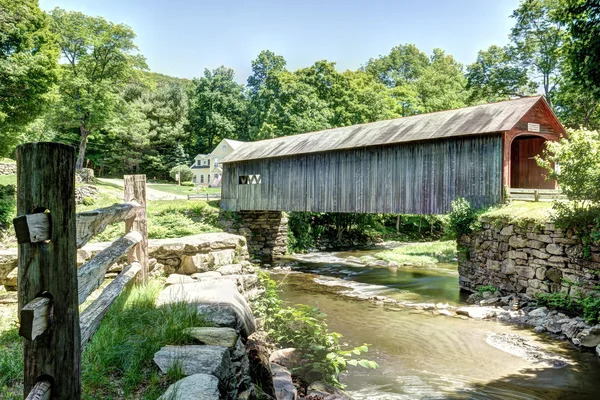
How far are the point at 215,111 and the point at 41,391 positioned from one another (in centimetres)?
4550

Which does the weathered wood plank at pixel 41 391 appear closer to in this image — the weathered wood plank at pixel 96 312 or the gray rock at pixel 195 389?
the weathered wood plank at pixel 96 312

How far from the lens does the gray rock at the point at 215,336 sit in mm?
2951

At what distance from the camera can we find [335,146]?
16469 mm

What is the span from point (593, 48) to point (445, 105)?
2624 cm

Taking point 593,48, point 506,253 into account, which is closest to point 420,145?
point 506,253

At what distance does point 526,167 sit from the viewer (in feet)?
50.3

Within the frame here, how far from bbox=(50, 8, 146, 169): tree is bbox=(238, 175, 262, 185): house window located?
11.5 m

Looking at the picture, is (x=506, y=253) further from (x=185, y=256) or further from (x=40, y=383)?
(x=40, y=383)

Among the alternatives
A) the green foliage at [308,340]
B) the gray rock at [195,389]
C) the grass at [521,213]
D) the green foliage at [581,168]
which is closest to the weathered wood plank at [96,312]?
the gray rock at [195,389]

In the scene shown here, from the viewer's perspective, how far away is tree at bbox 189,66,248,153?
44.7 m

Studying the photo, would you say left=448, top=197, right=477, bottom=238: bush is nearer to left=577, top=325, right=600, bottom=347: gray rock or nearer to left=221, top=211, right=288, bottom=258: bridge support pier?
left=577, top=325, right=600, bottom=347: gray rock

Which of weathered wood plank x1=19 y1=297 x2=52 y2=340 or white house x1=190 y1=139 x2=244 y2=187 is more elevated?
white house x1=190 y1=139 x2=244 y2=187

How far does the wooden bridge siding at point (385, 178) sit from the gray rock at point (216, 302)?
10213 mm

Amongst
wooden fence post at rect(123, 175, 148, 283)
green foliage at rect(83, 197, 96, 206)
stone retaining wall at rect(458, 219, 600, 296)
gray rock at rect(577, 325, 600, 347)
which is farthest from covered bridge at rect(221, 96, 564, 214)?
wooden fence post at rect(123, 175, 148, 283)
